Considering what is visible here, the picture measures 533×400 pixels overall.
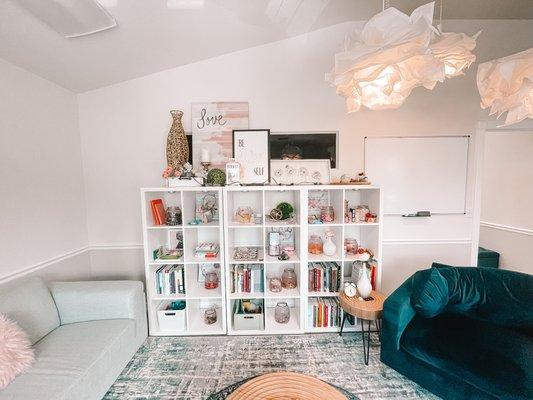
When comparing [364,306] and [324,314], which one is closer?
[364,306]

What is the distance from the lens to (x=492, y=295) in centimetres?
193

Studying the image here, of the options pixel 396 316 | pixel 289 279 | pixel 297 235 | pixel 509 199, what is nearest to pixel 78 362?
pixel 289 279

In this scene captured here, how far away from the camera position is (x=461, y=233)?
109 inches

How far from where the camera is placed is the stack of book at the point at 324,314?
2.48m

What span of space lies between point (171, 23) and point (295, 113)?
1.30 meters

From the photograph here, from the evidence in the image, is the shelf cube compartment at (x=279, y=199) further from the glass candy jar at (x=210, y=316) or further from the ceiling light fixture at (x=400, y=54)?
the ceiling light fixture at (x=400, y=54)

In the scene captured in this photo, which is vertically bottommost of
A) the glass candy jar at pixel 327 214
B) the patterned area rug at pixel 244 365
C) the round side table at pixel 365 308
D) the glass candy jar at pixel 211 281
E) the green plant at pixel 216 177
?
the patterned area rug at pixel 244 365

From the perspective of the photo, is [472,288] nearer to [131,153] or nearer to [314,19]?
[314,19]

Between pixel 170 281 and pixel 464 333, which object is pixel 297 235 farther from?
pixel 464 333

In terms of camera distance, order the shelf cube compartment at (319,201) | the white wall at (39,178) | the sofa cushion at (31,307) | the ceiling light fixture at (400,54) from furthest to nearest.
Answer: the shelf cube compartment at (319,201) < the white wall at (39,178) < the sofa cushion at (31,307) < the ceiling light fixture at (400,54)

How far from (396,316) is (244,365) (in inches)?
48.0

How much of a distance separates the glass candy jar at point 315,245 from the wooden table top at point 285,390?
1255 mm

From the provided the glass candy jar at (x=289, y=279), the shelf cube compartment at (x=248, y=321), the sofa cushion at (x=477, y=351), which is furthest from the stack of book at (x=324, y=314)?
the sofa cushion at (x=477, y=351)

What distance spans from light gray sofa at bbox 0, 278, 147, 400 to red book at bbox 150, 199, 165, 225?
57 centimetres
